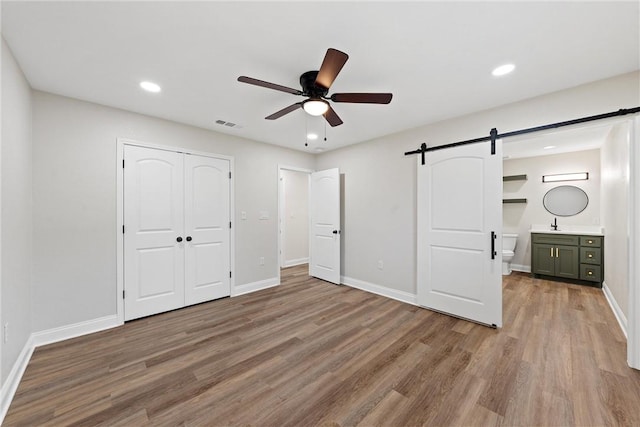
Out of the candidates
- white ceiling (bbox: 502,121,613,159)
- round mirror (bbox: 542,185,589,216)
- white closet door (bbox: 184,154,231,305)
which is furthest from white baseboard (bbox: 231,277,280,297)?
round mirror (bbox: 542,185,589,216)

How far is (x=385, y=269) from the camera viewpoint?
4.03 m

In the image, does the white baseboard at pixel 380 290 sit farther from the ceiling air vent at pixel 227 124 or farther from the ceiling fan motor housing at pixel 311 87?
the ceiling air vent at pixel 227 124

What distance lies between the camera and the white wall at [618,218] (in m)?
2.75

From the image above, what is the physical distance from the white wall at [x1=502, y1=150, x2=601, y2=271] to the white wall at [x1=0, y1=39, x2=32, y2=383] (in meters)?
7.45

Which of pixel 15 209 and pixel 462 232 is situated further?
pixel 462 232

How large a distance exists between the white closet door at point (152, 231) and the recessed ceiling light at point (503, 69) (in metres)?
3.73

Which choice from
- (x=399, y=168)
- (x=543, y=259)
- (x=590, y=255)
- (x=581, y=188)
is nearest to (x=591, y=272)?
→ (x=590, y=255)

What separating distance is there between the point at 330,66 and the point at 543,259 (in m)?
5.52

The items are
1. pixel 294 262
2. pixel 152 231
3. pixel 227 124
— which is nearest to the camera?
pixel 152 231

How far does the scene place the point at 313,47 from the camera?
1.90 meters

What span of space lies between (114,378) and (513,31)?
3954mm

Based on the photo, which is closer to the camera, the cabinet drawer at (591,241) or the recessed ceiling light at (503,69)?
the recessed ceiling light at (503,69)

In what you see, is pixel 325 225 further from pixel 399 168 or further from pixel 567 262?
pixel 567 262

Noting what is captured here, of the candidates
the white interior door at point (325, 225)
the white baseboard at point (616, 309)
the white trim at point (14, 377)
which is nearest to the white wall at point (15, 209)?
the white trim at point (14, 377)
